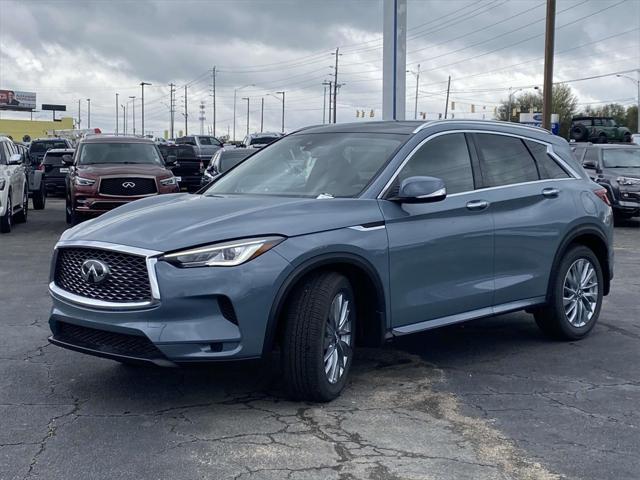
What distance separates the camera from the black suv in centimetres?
1842

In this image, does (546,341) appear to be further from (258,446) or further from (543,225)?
(258,446)

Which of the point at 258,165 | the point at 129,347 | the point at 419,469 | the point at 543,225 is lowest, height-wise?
the point at 419,469

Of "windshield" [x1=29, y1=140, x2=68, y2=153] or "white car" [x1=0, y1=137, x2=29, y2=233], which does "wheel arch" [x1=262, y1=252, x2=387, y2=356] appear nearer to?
"white car" [x1=0, y1=137, x2=29, y2=233]

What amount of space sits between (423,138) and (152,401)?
262 centimetres

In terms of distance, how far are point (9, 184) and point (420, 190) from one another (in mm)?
12502

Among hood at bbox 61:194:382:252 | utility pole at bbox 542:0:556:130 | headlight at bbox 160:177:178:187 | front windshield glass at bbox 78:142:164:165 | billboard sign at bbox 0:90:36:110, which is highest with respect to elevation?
billboard sign at bbox 0:90:36:110

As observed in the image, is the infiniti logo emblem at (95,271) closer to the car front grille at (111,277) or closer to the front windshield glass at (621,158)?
the car front grille at (111,277)

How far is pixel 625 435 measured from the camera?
4.87m

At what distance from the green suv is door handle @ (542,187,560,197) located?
107 feet

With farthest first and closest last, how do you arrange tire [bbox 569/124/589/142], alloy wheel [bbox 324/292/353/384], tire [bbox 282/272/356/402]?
1. tire [bbox 569/124/589/142]
2. alloy wheel [bbox 324/292/353/384]
3. tire [bbox 282/272/356/402]

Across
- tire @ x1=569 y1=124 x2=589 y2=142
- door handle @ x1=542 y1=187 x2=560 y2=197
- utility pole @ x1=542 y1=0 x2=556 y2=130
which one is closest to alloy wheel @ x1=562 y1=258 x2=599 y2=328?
door handle @ x1=542 y1=187 x2=560 y2=197

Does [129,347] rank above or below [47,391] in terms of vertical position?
above

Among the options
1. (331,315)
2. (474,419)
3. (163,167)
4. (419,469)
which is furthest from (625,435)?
(163,167)

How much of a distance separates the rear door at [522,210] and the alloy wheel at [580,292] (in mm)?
389
